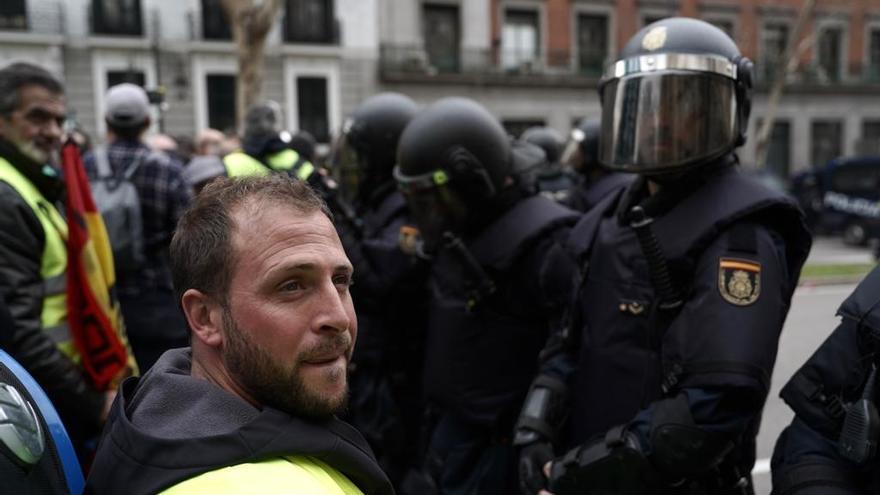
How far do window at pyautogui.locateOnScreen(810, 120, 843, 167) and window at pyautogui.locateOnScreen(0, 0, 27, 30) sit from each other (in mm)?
25413

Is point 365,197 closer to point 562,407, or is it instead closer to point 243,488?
point 562,407

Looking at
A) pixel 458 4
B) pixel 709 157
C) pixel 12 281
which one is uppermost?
pixel 458 4

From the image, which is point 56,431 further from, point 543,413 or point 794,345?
point 794,345

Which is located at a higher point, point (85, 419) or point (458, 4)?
point (458, 4)

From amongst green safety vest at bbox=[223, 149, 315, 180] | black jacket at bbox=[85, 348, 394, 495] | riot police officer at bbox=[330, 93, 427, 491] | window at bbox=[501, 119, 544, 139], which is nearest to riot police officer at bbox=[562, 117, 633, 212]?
riot police officer at bbox=[330, 93, 427, 491]

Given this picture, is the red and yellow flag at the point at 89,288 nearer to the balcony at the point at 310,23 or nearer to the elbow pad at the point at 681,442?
the elbow pad at the point at 681,442

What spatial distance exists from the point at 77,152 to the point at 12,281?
2.26 feet

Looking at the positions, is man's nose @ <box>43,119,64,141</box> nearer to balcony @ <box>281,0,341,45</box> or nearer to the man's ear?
the man's ear

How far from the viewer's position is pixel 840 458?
5.67ft

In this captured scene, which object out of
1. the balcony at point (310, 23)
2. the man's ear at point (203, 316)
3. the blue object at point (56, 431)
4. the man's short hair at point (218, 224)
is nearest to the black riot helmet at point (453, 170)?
the man's short hair at point (218, 224)

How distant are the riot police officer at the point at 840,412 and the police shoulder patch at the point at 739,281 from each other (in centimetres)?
20

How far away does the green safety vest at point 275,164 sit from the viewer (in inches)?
155

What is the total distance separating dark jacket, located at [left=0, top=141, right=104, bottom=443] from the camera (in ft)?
8.07

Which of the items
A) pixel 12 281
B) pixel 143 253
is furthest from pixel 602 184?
pixel 12 281
